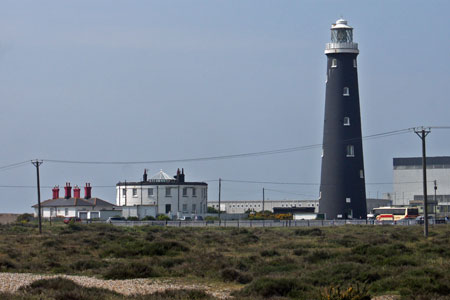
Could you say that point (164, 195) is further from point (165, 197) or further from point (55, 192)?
point (55, 192)

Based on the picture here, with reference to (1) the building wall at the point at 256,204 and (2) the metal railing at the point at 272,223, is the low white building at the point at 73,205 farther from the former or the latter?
(1) the building wall at the point at 256,204

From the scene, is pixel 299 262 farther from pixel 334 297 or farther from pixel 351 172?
pixel 351 172

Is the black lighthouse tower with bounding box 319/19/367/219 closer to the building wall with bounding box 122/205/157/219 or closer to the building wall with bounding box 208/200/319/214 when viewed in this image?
the building wall with bounding box 122/205/157/219

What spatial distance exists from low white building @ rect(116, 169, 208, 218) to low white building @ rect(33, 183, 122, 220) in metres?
2.44

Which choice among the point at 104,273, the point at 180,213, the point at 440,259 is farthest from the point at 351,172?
the point at 104,273

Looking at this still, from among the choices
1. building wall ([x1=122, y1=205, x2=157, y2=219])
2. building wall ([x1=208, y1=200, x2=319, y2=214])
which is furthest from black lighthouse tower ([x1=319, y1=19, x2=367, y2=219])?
building wall ([x1=208, y1=200, x2=319, y2=214])

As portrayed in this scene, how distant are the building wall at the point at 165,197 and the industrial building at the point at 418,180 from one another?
1392 inches

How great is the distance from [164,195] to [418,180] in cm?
4630

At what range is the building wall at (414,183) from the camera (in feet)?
386

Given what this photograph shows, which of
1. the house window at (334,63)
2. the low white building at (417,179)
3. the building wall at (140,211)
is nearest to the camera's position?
the house window at (334,63)

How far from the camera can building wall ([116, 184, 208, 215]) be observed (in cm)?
8956

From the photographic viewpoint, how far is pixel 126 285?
22.8 metres

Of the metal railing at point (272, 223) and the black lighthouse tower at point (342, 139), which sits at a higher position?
the black lighthouse tower at point (342, 139)

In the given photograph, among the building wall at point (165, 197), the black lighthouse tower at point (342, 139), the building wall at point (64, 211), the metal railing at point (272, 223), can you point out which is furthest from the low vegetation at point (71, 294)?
the building wall at point (165, 197)
